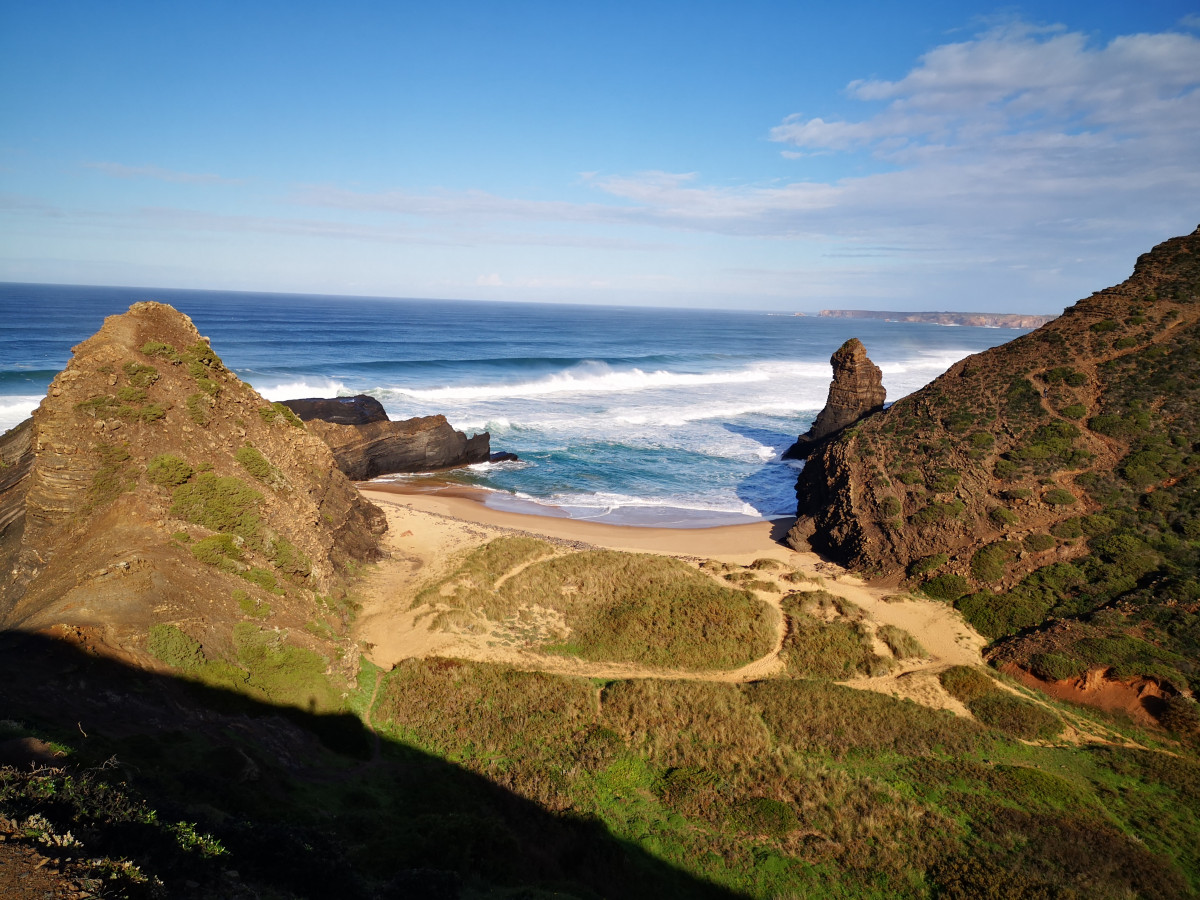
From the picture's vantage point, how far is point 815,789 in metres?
13.3

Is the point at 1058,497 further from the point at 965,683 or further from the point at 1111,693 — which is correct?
the point at 965,683

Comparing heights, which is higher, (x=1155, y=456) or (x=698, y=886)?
(x=1155, y=456)

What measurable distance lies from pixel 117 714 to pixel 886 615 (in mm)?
21018

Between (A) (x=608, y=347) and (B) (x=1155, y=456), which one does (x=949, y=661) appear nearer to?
(B) (x=1155, y=456)

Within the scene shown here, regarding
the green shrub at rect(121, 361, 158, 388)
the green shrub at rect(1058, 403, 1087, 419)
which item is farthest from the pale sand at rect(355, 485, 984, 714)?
the green shrub at rect(1058, 403, 1087, 419)

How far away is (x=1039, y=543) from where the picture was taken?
22641 mm

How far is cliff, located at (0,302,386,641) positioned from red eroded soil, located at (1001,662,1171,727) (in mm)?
20727

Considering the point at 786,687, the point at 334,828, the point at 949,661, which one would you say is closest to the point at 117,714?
the point at 334,828

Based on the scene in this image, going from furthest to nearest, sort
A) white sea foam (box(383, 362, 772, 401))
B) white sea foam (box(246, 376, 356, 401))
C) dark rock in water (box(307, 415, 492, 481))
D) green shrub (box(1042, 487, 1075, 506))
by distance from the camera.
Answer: white sea foam (box(383, 362, 772, 401)), white sea foam (box(246, 376, 356, 401)), dark rock in water (box(307, 415, 492, 481)), green shrub (box(1042, 487, 1075, 506))

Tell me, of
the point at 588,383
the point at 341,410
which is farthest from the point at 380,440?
the point at 588,383

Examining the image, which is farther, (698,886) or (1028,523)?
(1028,523)

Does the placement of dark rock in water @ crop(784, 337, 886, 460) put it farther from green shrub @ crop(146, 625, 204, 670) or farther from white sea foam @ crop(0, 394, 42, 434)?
white sea foam @ crop(0, 394, 42, 434)

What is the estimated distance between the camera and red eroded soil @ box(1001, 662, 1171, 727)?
1672 cm

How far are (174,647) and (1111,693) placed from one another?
75.4ft
